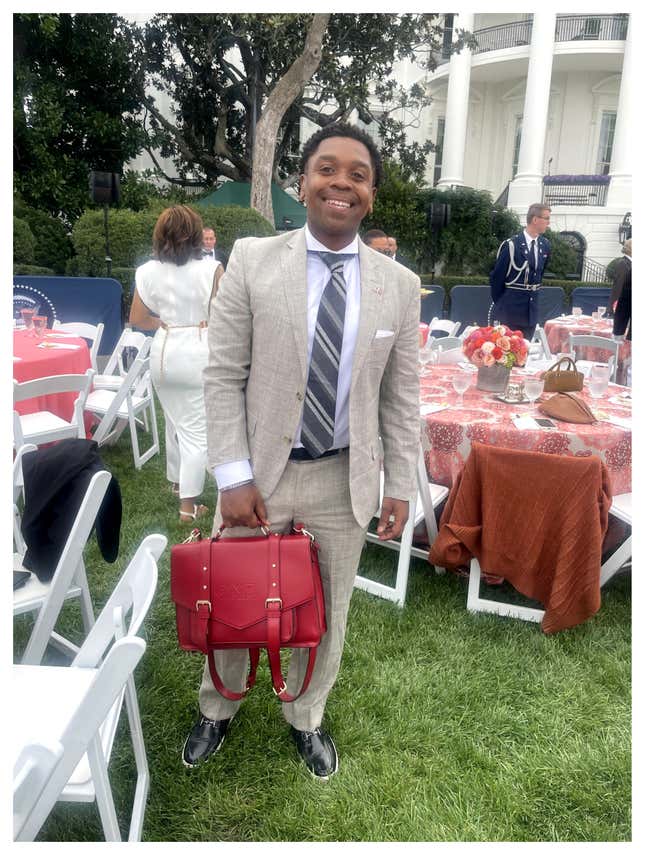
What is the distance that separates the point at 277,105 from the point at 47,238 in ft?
21.5

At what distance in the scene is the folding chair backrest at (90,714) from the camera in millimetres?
1146

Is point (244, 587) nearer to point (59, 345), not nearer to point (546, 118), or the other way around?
point (59, 345)

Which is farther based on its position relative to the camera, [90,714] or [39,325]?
[39,325]

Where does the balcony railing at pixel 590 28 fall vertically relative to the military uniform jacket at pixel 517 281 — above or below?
above

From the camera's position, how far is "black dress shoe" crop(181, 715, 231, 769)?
7.09 feet

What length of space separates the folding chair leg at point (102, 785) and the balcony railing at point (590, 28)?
89.0ft

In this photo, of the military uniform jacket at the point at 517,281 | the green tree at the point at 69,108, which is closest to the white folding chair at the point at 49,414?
the military uniform jacket at the point at 517,281

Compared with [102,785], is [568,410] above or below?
above

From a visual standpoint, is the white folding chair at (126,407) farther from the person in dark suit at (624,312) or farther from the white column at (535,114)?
the white column at (535,114)

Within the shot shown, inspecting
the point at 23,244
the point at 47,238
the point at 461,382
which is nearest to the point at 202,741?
the point at 461,382

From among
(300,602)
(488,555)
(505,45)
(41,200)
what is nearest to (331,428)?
(300,602)

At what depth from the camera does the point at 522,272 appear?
23.7 ft

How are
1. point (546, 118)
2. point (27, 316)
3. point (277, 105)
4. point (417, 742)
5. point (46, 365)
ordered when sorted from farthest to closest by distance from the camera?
point (546, 118) → point (277, 105) → point (27, 316) → point (46, 365) → point (417, 742)
